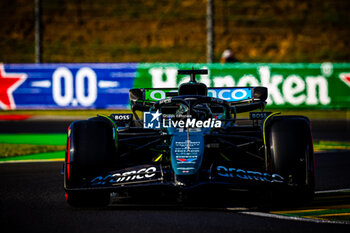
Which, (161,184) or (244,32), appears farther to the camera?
(244,32)

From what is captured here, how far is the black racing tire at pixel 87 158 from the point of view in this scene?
263 inches

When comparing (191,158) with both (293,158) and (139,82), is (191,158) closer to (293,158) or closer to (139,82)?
(293,158)

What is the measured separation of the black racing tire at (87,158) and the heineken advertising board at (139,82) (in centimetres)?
1306

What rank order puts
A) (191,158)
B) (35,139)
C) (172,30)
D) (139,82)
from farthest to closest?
(172,30) → (139,82) → (35,139) → (191,158)

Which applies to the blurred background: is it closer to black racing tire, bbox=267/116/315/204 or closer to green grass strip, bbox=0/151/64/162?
green grass strip, bbox=0/151/64/162

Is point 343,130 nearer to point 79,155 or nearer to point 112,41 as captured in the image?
point 79,155

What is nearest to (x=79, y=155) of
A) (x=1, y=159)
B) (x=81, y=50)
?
(x=1, y=159)

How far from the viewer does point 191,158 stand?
652 cm

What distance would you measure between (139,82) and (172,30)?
29785 millimetres

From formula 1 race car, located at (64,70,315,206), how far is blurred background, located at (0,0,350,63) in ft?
117

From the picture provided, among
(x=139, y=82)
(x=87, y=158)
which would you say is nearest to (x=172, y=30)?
(x=139, y=82)

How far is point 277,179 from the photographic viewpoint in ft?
21.8

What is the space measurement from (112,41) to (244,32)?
1020 centimetres

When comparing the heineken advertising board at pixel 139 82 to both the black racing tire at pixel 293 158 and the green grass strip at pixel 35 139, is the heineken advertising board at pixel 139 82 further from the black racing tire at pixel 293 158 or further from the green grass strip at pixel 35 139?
the black racing tire at pixel 293 158
